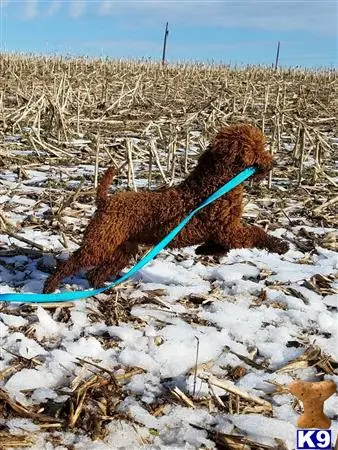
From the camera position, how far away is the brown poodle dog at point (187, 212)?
3.06 m

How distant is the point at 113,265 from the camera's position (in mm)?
3500

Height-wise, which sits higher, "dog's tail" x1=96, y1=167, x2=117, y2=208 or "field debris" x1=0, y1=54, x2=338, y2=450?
"dog's tail" x1=96, y1=167, x2=117, y2=208

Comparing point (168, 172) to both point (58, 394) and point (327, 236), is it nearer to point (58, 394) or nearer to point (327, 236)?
point (327, 236)

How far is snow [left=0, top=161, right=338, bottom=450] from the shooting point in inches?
95.0

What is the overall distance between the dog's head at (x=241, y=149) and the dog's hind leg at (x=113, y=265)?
0.79 meters

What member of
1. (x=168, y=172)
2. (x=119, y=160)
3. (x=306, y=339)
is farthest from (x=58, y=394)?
(x=119, y=160)

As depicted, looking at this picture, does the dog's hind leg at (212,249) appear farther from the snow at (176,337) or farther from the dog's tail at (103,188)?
the dog's tail at (103,188)

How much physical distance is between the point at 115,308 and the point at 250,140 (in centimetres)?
129

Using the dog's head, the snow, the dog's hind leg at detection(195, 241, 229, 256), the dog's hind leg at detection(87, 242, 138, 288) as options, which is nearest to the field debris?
the snow

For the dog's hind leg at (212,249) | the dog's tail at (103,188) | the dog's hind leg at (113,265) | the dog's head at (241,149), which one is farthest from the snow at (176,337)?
the dog's head at (241,149)

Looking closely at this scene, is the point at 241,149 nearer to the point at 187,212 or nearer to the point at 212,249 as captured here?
the point at 187,212

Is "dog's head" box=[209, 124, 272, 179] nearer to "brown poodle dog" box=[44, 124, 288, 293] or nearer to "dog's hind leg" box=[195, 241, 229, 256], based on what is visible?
"brown poodle dog" box=[44, 124, 288, 293]

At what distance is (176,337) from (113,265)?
0.66 metres

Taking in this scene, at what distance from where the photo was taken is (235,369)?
2838mm
